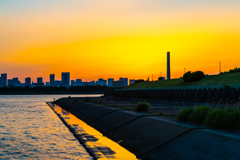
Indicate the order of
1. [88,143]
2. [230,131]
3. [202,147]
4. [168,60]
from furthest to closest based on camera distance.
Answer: [168,60]
[88,143]
[230,131]
[202,147]

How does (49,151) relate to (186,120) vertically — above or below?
below

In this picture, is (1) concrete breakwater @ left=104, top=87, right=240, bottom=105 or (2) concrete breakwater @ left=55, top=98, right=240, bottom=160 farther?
(1) concrete breakwater @ left=104, top=87, right=240, bottom=105

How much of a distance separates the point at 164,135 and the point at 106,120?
1137 cm

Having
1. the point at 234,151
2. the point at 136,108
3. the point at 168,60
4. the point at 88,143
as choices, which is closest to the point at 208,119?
the point at 234,151

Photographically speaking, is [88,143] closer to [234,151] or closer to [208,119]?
[208,119]

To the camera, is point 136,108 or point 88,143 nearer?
point 88,143

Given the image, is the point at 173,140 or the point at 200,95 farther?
the point at 200,95

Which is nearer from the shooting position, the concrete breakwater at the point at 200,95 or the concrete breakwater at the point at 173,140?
the concrete breakwater at the point at 173,140

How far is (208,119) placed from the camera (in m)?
14.4

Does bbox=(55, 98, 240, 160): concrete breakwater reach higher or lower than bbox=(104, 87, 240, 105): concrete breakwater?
lower

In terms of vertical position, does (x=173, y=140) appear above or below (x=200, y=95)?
below

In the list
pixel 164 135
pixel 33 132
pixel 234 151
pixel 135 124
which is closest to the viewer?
pixel 234 151

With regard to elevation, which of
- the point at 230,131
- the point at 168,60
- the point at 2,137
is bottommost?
the point at 2,137

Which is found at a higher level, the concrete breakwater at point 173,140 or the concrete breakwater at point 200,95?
the concrete breakwater at point 200,95
